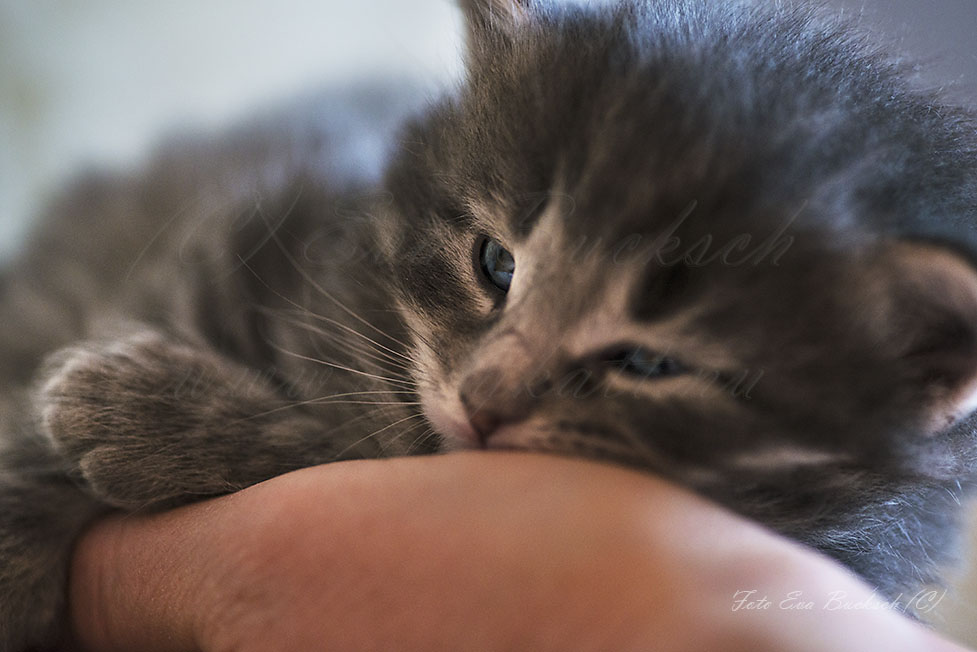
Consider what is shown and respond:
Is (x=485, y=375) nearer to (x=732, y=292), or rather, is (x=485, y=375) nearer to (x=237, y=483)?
(x=732, y=292)

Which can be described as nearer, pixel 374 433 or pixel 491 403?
pixel 491 403

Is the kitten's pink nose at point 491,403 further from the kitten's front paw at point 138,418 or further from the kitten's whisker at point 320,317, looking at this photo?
the kitten's front paw at point 138,418

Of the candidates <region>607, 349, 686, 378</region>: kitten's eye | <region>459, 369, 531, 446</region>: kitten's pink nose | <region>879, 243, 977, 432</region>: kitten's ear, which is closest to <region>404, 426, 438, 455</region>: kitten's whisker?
<region>459, 369, 531, 446</region>: kitten's pink nose

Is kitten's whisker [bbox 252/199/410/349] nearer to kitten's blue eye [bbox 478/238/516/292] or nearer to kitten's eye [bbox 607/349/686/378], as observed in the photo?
kitten's blue eye [bbox 478/238/516/292]

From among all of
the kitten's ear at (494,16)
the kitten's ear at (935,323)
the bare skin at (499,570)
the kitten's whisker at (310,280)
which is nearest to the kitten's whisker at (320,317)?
the kitten's whisker at (310,280)

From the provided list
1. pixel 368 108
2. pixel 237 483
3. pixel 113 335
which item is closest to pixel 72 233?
pixel 113 335

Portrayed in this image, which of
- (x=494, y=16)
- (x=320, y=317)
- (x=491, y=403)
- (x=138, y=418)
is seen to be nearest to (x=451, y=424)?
(x=491, y=403)

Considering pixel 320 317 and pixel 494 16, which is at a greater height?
pixel 494 16

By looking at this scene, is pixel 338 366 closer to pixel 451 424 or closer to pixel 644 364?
pixel 451 424
